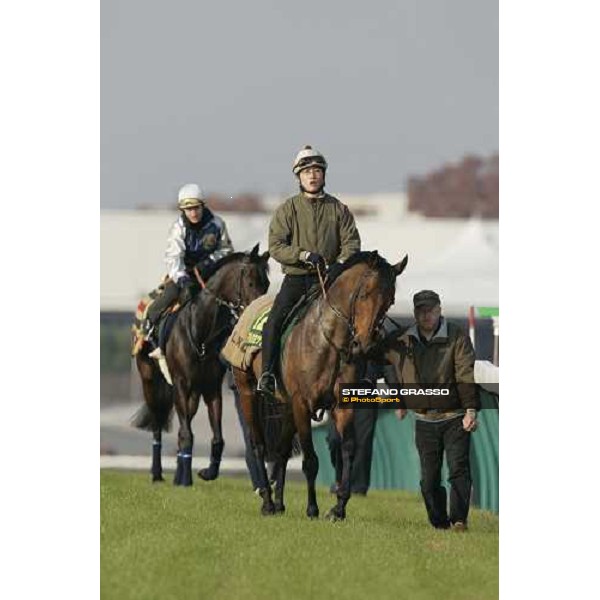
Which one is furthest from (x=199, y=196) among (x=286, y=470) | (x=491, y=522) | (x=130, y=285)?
(x=491, y=522)

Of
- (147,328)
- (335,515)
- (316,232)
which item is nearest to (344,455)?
(335,515)

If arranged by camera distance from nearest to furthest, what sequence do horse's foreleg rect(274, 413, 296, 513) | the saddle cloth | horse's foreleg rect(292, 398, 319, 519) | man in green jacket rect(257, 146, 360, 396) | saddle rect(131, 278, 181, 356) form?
horse's foreleg rect(292, 398, 319, 519)
man in green jacket rect(257, 146, 360, 396)
horse's foreleg rect(274, 413, 296, 513)
the saddle cloth
saddle rect(131, 278, 181, 356)

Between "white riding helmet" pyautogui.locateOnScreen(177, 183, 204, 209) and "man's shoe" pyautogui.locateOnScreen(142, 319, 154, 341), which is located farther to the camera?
"man's shoe" pyautogui.locateOnScreen(142, 319, 154, 341)

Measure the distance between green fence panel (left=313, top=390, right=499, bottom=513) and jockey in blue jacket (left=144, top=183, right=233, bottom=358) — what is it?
2181 mm

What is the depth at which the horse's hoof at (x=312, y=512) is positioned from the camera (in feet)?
67.2

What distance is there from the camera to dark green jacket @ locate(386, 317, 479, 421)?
20.6 meters

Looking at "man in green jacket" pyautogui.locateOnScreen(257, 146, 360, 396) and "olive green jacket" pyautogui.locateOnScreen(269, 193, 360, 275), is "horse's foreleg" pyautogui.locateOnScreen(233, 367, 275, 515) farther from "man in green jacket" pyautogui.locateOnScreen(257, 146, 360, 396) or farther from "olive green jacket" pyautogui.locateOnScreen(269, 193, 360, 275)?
"olive green jacket" pyautogui.locateOnScreen(269, 193, 360, 275)

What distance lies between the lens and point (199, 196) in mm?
21953

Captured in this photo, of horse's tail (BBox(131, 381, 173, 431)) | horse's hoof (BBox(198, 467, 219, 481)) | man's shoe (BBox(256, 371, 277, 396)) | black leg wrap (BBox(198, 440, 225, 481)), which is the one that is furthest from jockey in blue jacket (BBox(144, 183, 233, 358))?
man's shoe (BBox(256, 371, 277, 396))

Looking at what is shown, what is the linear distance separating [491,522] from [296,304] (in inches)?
103

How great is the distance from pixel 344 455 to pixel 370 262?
1.74 meters

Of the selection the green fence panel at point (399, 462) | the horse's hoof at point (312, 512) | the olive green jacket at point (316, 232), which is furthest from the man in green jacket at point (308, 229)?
the horse's hoof at point (312, 512)
